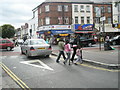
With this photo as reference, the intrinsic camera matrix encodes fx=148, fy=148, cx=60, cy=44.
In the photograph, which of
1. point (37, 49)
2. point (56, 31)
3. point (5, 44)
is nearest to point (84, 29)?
point (56, 31)

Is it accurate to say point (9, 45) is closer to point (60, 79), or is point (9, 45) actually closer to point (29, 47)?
point (29, 47)

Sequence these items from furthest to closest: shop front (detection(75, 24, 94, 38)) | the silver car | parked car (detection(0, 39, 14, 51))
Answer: shop front (detection(75, 24, 94, 38)) → parked car (detection(0, 39, 14, 51)) → the silver car

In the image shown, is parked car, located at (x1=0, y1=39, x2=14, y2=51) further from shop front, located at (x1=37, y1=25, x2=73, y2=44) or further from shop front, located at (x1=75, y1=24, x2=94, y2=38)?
shop front, located at (x1=75, y1=24, x2=94, y2=38)

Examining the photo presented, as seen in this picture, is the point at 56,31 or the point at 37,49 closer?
the point at 37,49

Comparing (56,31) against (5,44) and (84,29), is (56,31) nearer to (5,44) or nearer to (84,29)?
(84,29)

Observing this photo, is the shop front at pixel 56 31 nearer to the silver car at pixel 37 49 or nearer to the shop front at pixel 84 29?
the shop front at pixel 84 29

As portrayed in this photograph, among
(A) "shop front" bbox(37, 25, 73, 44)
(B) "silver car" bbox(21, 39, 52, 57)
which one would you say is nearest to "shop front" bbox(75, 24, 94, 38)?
(A) "shop front" bbox(37, 25, 73, 44)

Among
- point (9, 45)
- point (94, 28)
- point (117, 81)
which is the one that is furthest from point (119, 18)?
point (117, 81)

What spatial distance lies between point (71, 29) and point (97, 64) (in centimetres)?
2667

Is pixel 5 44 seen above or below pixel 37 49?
above

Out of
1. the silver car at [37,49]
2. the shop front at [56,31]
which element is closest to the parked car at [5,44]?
the silver car at [37,49]

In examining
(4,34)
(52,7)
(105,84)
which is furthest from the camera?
(4,34)

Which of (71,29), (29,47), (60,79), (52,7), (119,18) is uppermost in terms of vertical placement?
(52,7)

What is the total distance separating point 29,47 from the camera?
11.2 metres
